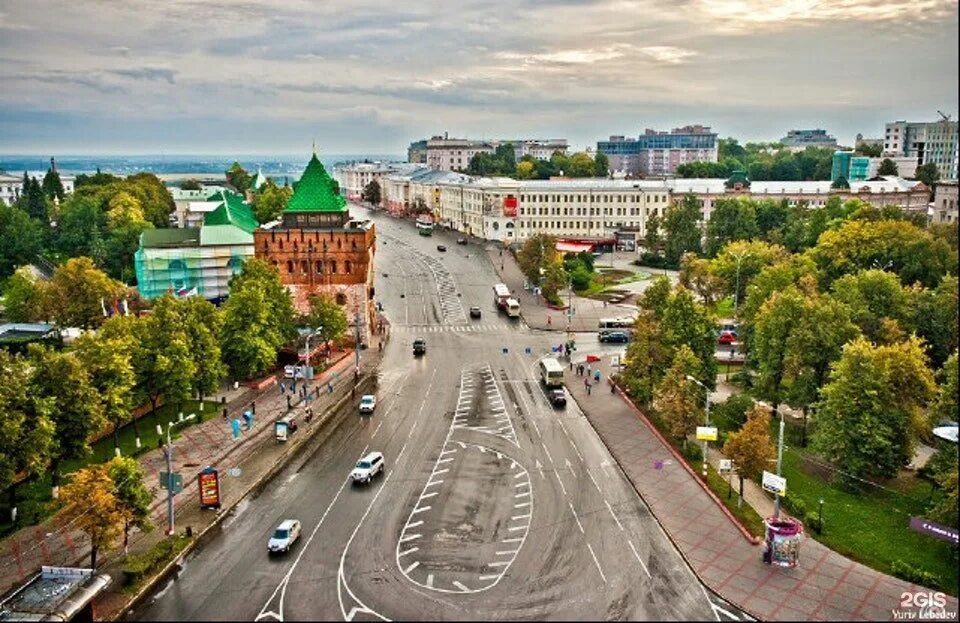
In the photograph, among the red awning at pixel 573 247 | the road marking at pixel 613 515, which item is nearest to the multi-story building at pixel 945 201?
the red awning at pixel 573 247

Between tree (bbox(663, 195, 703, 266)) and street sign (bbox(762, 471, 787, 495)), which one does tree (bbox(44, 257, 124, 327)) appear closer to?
street sign (bbox(762, 471, 787, 495))

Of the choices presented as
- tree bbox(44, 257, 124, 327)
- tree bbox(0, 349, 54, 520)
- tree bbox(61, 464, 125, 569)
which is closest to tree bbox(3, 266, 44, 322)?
tree bbox(44, 257, 124, 327)

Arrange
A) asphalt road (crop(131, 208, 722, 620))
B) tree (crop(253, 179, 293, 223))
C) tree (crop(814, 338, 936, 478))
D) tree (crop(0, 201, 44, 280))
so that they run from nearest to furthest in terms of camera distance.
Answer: asphalt road (crop(131, 208, 722, 620))
tree (crop(814, 338, 936, 478))
tree (crop(0, 201, 44, 280))
tree (crop(253, 179, 293, 223))

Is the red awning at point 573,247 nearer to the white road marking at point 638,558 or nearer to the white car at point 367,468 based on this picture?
the white car at point 367,468

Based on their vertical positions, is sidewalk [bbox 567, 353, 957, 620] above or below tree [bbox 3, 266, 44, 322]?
below

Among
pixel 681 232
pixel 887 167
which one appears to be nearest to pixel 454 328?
pixel 681 232

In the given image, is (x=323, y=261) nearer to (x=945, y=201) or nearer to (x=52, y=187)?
(x=945, y=201)
